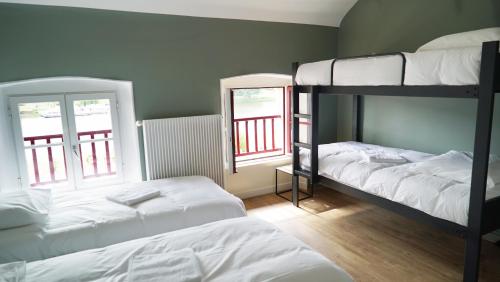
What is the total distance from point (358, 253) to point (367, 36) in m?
2.71

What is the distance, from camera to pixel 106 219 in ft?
8.18

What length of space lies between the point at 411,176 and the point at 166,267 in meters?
2.02

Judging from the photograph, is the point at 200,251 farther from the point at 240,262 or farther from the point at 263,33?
the point at 263,33

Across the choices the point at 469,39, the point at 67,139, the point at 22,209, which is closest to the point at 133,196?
the point at 22,209

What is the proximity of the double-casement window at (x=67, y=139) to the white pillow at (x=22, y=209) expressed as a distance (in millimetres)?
735

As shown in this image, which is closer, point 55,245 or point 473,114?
point 55,245

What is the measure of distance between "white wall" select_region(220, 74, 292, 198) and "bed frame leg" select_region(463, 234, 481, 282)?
2.59m

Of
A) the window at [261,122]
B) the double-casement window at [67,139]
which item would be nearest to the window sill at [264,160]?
the window at [261,122]

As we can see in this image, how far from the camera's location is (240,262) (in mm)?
1729

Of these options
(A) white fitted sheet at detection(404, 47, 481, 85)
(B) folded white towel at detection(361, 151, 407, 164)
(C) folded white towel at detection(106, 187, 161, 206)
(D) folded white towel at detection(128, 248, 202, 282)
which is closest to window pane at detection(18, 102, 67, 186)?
(C) folded white towel at detection(106, 187, 161, 206)

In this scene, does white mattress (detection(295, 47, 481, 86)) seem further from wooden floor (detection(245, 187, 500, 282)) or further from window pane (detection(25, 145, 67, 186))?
window pane (detection(25, 145, 67, 186))

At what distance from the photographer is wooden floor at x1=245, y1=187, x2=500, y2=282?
106 inches

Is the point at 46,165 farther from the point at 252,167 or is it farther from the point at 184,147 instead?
the point at 252,167

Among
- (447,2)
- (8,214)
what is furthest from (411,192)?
(8,214)
